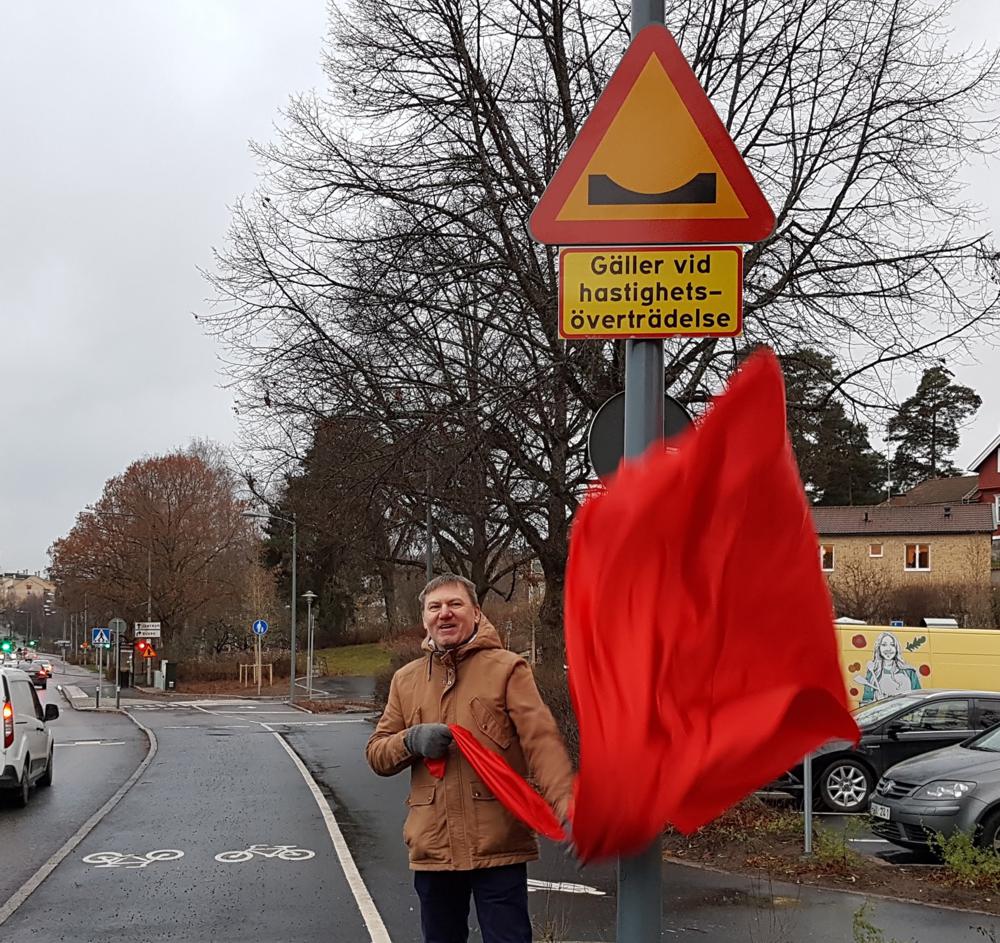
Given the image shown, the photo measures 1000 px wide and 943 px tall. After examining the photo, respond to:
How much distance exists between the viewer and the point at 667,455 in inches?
113

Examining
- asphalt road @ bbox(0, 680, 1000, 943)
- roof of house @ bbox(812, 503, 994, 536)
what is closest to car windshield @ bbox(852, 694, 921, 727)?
asphalt road @ bbox(0, 680, 1000, 943)

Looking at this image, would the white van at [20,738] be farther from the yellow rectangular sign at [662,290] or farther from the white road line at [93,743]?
the yellow rectangular sign at [662,290]

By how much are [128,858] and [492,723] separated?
322 inches

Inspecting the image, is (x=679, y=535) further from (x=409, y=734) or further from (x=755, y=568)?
(x=409, y=734)

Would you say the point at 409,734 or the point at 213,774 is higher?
the point at 409,734

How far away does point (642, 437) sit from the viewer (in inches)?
146

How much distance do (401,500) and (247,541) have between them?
5489cm

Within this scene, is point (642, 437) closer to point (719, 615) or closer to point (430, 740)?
point (719, 615)

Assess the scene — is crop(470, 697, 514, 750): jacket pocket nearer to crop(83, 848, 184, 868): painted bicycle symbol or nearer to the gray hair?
the gray hair

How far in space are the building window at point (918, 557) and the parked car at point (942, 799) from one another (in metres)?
44.7

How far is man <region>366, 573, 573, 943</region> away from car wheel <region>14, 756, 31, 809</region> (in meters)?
12.5

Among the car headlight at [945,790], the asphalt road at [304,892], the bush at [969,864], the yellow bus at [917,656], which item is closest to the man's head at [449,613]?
the asphalt road at [304,892]

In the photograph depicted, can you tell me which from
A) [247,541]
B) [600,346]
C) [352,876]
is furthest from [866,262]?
[247,541]

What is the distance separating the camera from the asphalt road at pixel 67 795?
11.3 metres
